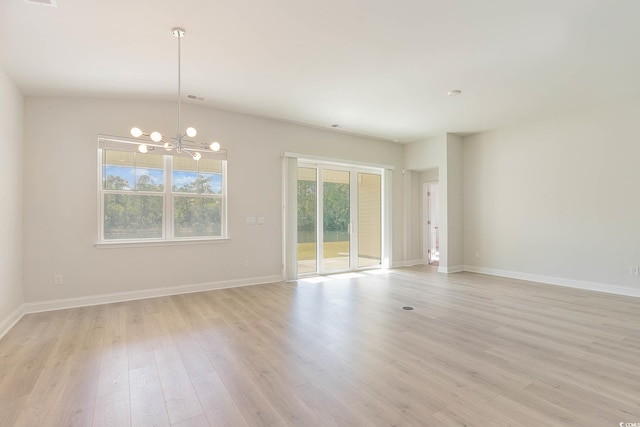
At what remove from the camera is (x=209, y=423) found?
1.92m

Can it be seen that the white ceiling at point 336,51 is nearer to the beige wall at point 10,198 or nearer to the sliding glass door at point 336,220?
the beige wall at point 10,198

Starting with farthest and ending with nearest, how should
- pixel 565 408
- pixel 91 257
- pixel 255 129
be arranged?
pixel 255 129, pixel 91 257, pixel 565 408

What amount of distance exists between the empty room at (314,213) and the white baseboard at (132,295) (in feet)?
0.09

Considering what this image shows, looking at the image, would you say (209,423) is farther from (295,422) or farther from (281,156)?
(281,156)

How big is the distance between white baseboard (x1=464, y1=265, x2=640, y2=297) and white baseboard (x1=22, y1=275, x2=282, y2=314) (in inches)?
184

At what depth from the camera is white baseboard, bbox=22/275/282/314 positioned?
13.8 feet

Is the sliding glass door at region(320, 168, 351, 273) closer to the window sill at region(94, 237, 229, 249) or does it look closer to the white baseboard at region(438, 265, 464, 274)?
the white baseboard at region(438, 265, 464, 274)

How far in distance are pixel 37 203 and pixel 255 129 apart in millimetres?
3430

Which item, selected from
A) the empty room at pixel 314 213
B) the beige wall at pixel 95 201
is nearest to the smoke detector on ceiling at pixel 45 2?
the empty room at pixel 314 213

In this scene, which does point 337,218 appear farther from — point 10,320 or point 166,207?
point 10,320

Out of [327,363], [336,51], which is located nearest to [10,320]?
[327,363]

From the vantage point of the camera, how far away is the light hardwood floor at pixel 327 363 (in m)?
2.02

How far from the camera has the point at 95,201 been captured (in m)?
4.54

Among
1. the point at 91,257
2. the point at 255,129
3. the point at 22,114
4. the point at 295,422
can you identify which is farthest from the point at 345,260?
the point at 22,114
